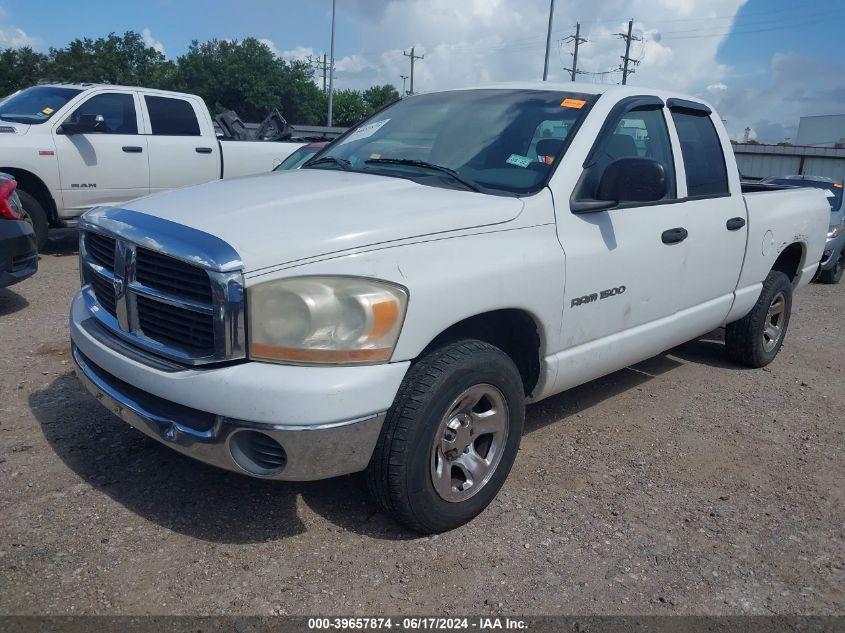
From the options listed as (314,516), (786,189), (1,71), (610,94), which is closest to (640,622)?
(314,516)

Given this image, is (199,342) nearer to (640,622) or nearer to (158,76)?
(640,622)

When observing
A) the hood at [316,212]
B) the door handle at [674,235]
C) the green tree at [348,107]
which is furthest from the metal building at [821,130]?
the hood at [316,212]

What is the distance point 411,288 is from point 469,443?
2.72 feet

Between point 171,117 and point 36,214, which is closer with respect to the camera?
point 36,214

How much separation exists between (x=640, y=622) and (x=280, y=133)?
11.0 metres

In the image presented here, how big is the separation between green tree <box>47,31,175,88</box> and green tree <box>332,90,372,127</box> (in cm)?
1296

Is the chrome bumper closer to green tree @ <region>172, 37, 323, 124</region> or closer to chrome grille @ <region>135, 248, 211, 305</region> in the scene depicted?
chrome grille @ <region>135, 248, 211, 305</region>

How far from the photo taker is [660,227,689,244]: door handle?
4.01m

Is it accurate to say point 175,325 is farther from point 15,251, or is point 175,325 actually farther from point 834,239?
point 834,239

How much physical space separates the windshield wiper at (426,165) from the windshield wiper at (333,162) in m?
0.11

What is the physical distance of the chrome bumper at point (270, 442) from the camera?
8.64 ft

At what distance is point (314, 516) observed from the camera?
3258 mm

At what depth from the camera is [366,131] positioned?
14.5ft

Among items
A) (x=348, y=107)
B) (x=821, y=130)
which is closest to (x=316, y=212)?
(x=348, y=107)
